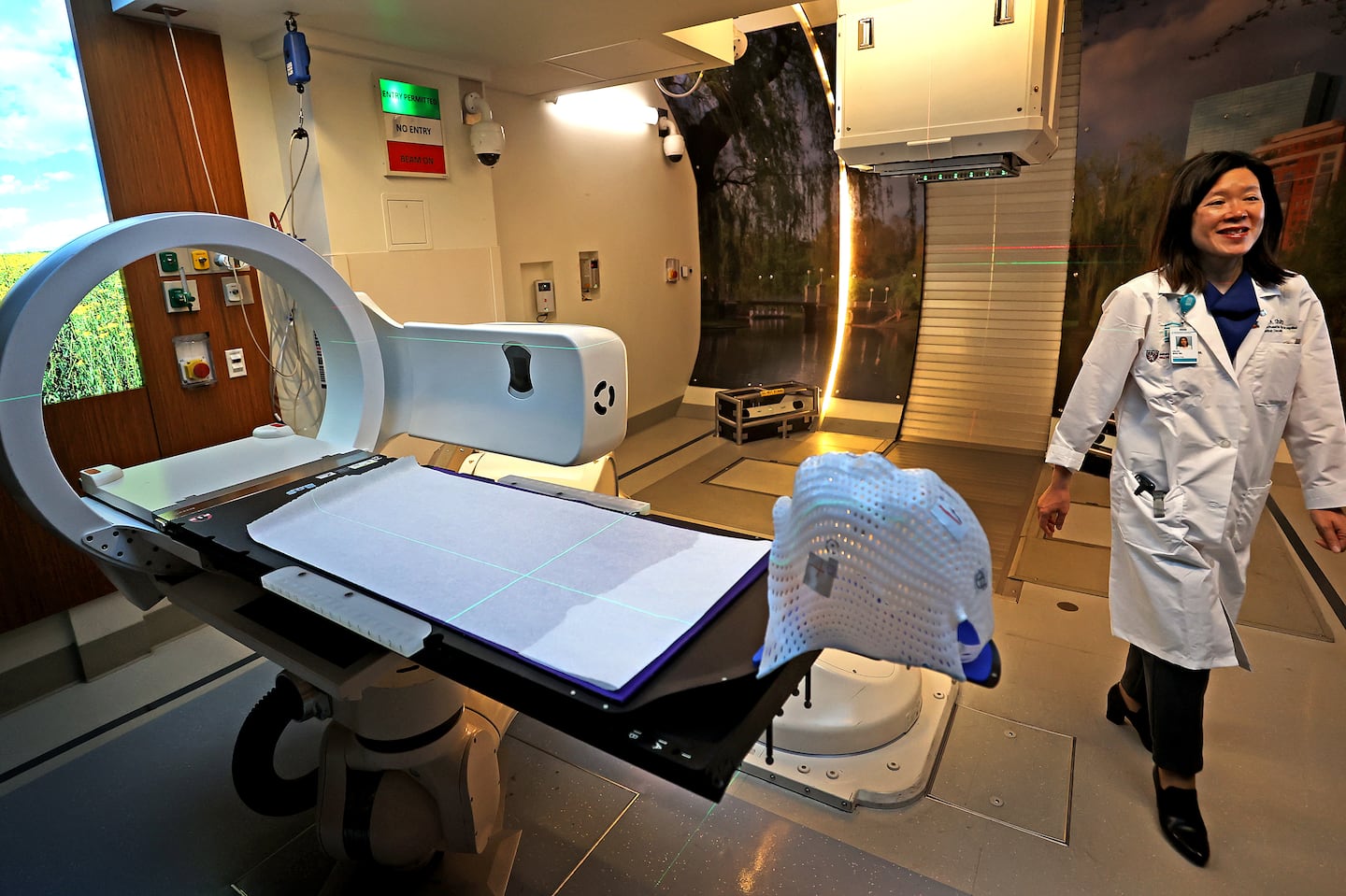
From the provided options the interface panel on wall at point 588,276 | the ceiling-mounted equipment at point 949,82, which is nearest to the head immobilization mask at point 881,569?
the ceiling-mounted equipment at point 949,82

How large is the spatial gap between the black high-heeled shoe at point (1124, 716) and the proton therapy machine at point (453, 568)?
170 cm

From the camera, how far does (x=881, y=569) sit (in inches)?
31.8

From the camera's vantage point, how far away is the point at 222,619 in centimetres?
138

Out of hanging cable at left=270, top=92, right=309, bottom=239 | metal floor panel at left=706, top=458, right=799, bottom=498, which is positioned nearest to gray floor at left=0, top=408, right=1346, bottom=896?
hanging cable at left=270, top=92, right=309, bottom=239

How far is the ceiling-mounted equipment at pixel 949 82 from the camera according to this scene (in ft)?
8.89

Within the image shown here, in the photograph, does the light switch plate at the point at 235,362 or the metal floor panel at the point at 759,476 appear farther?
the metal floor panel at the point at 759,476

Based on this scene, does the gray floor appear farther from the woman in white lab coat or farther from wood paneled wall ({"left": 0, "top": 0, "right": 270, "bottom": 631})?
wood paneled wall ({"left": 0, "top": 0, "right": 270, "bottom": 631})

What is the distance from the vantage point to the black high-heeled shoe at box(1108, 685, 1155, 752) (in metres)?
2.21

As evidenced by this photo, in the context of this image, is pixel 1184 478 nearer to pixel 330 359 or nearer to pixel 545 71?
pixel 330 359

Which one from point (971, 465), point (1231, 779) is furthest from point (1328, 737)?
point (971, 465)

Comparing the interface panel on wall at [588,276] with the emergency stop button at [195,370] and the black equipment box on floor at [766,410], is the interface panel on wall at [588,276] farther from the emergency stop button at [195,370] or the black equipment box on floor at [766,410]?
the emergency stop button at [195,370]

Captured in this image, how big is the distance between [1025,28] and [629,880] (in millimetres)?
3041

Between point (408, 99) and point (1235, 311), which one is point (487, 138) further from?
point (1235, 311)

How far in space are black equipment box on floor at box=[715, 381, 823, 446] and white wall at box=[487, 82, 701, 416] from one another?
2.47 feet
